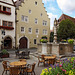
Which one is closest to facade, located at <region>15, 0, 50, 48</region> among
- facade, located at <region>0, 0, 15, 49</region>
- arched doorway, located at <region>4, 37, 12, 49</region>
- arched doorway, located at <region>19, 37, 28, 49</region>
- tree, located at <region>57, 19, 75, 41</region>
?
arched doorway, located at <region>19, 37, 28, 49</region>

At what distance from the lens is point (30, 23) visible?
28203mm

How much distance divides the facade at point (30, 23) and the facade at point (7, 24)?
55.0 inches

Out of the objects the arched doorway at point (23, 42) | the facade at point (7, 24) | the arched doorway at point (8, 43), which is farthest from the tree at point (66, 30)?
the arched doorway at point (8, 43)

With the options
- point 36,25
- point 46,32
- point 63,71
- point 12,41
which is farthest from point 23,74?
point 46,32

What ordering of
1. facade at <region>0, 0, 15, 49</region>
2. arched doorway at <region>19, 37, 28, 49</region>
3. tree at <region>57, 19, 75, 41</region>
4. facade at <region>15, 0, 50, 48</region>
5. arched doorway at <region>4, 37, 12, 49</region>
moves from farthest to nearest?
tree at <region>57, 19, 75, 41</region> → arched doorway at <region>19, 37, 28, 49</region> → facade at <region>15, 0, 50, 48</region> → arched doorway at <region>4, 37, 12, 49</region> → facade at <region>0, 0, 15, 49</region>

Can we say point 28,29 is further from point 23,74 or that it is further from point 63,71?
point 63,71

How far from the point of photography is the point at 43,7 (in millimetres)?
31375

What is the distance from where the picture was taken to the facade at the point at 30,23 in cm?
2622

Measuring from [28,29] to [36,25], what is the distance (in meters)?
2.91

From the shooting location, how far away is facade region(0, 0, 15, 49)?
22.6 m

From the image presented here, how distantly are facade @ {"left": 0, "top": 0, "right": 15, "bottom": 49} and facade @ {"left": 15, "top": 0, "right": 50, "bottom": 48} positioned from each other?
A: 140cm

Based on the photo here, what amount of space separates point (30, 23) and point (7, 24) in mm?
6672

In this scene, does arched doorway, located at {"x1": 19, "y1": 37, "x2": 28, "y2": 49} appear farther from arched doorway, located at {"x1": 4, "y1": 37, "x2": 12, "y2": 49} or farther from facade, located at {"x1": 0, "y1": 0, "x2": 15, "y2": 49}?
arched doorway, located at {"x1": 4, "y1": 37, "x2": 12, "y2": 49}

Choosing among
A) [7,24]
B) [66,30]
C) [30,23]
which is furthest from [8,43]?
[66,30]
